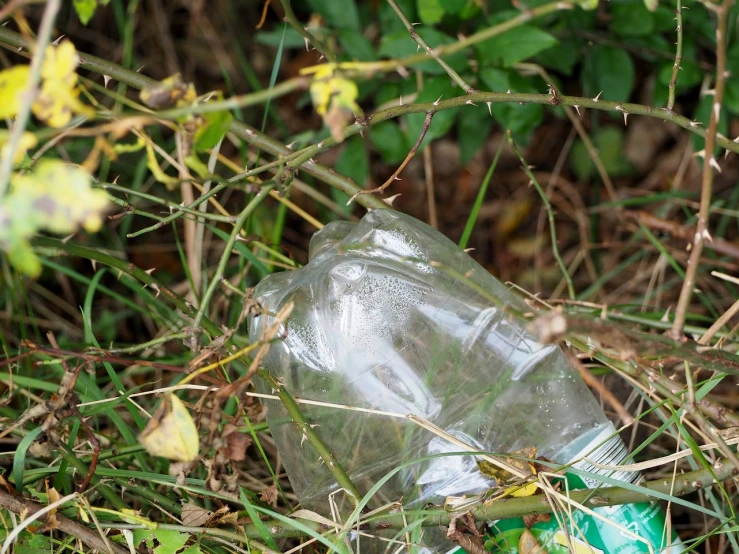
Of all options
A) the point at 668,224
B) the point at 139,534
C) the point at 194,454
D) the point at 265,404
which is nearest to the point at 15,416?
the point at 139,534

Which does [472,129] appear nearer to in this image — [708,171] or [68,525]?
[708,171]

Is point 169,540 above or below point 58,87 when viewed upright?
below

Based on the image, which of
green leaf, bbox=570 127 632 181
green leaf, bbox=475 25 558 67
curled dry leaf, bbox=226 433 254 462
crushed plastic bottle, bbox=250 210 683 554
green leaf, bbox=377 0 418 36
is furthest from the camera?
green leaf, bbox=570 127 632 181

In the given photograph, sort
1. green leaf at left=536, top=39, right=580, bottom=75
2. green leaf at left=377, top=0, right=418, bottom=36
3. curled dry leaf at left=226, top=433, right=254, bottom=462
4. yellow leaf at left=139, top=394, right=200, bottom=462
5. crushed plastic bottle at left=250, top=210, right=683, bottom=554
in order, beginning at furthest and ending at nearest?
green leaf at left=536, top=39, right=580, bottom=75, green leaf at left=377, top=0, right=418, bottom=36, crushed plastic bottle at left=250, top=210, right=683, bottom=554, curled dry leaf at left=226, top=433, right=254, bottom=462, yellow leaf at left=139, top=394, right=200, bottom=462

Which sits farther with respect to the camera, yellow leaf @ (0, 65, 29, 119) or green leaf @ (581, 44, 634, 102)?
green leaf @ (581, 44, 634, 102)

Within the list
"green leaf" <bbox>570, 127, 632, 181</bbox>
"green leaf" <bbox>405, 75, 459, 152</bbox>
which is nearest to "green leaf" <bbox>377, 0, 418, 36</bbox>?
"green leaf" <bbox>405, 75, 459, 152</bbox>

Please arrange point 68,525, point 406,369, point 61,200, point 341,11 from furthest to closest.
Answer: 1. point 341,11
2. point 406,369
3. point 68,525
4. point 61,200

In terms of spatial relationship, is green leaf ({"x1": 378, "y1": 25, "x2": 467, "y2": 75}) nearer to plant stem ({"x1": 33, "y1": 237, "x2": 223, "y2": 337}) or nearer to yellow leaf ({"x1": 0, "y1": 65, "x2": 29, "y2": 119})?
plant stem ({"x1": 33, "y1": 237, "x2": 223, "y2": 337})

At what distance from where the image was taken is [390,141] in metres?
1.71

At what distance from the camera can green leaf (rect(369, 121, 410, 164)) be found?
1715mm

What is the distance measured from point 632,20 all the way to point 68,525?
1641 mm

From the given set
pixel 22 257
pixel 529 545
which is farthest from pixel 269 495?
pixel 22 257

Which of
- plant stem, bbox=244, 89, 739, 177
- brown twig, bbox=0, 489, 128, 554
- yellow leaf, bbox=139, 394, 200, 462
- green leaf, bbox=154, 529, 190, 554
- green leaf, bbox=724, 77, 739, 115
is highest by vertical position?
plant stem, bbox=244, 89, 739, 177

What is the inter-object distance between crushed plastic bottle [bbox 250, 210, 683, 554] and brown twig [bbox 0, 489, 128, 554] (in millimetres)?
342
